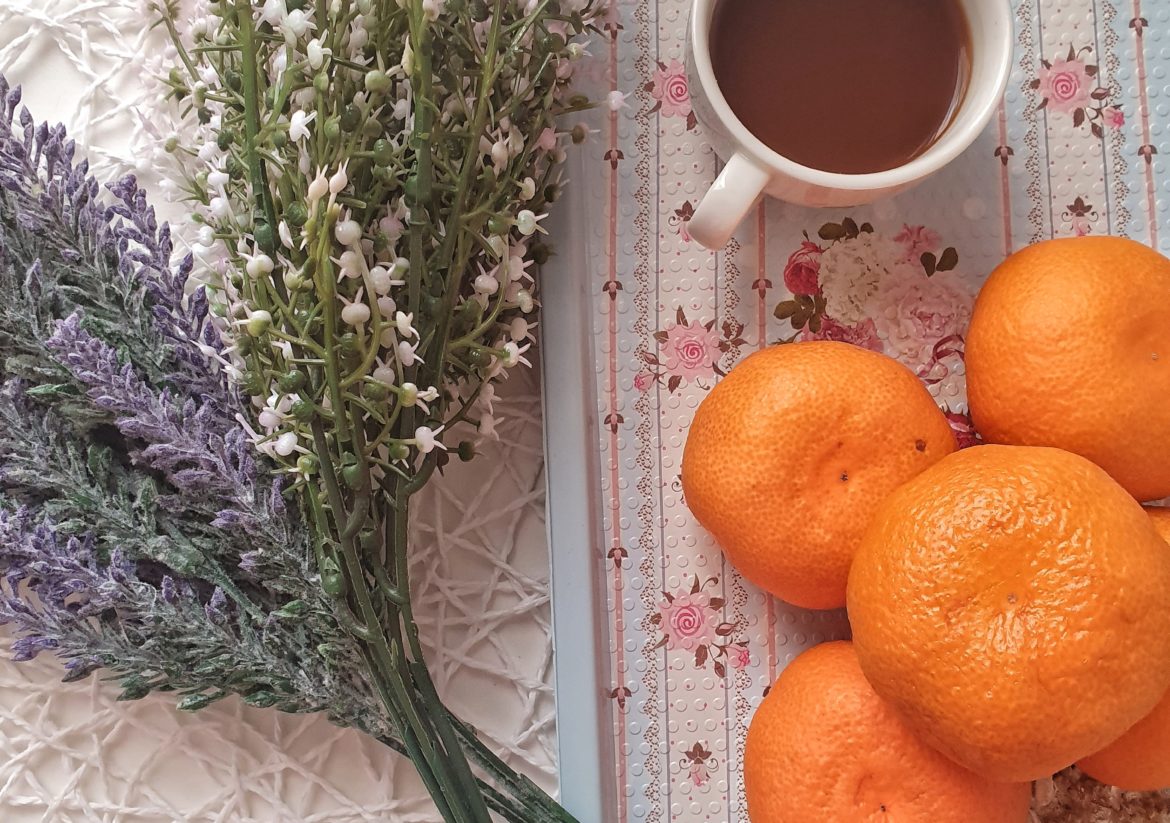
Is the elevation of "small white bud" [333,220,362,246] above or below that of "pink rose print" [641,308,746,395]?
above

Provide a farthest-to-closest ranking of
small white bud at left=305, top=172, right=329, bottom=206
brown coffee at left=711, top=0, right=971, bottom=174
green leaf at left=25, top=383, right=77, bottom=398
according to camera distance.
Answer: brown coffee at left=711, top=0, right=971, bottom=174, green leaf at left=25, top=383, right=77, bottom=398, small white bud at left=305, top=172, right=329, bottom=206

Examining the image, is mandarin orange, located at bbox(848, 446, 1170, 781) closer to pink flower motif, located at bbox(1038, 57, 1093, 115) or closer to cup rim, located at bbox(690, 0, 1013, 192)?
cup rim, located at bbox(690, 0, 1013, 192)

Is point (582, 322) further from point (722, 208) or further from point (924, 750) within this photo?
point (924, 750)

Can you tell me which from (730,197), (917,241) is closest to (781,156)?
(730,197)

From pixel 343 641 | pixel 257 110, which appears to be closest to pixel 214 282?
pixel 257 110

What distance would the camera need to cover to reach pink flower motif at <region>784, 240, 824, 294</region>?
70cm

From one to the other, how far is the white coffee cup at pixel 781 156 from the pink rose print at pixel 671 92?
76mm

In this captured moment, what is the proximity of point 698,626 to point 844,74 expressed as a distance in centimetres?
41

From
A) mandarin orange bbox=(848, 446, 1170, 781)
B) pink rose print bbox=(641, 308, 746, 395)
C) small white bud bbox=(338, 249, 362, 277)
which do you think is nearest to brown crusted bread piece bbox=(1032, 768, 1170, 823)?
mandarin orange bbox=(848, 446, 1170, 781)

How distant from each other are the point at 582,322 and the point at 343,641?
279 mm

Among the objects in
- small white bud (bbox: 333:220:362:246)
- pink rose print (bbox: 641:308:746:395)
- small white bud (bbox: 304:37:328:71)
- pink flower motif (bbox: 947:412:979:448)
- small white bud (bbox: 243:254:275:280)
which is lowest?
pink flower motif (bbox: 947:412:979:448)

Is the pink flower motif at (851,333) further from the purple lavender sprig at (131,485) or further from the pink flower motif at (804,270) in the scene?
the purple lavender sprig at (131,485)

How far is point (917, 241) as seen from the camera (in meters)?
0.70

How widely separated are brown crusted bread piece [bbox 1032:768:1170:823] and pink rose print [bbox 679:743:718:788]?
0.23 metres
